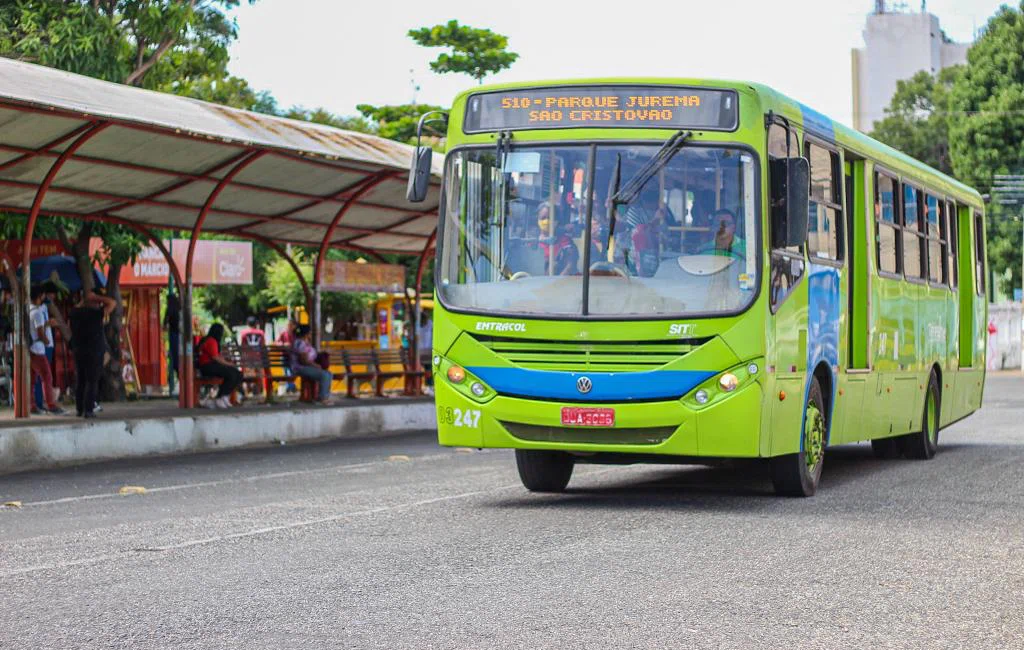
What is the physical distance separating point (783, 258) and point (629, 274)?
1.20 meters

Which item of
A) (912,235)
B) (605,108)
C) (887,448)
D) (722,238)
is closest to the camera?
(722,238)

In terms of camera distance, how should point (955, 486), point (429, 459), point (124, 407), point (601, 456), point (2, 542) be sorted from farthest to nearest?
1. point (124, 407)
2. point (429, 459)
3. point (955, 486)
4. point (601, 456)
5. point (2, 542)

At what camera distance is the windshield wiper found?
37.7ft

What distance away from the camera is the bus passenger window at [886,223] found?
14.6 meters

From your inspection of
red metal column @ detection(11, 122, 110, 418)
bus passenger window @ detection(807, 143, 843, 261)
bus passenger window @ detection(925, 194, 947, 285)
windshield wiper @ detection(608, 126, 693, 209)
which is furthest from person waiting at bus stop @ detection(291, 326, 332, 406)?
windshield wiper @ detection(608, 126, 693, 209)

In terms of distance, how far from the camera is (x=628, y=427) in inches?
442

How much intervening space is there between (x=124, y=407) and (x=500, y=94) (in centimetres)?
1472

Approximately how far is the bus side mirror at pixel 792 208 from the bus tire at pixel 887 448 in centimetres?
651

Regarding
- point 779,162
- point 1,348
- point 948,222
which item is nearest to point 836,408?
point 779,162

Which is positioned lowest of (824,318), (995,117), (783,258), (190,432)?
(190,432)

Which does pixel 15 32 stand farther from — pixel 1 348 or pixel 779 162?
pixel 779 162

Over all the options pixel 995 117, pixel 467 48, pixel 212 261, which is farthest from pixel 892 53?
pixel 212 261

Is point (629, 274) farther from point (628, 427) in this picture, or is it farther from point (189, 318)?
point (189, 318)

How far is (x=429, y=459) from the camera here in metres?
17.8
